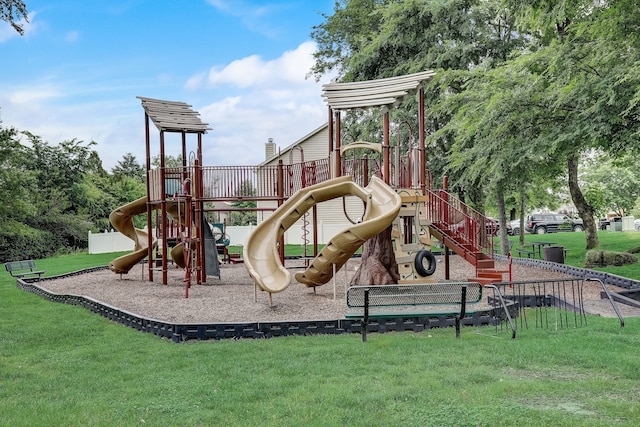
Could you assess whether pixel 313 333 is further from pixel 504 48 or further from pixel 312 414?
pixel 504 48

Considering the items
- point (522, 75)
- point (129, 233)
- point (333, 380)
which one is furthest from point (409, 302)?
point (129, 233)

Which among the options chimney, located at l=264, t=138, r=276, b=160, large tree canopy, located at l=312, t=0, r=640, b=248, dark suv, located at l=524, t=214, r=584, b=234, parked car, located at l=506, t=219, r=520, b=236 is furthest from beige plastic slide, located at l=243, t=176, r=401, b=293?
dark suv, located at l=524, t=214, r=584, b=234

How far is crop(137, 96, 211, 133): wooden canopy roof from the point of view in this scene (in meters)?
19.2

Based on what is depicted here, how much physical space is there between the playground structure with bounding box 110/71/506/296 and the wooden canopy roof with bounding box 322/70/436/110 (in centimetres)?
3

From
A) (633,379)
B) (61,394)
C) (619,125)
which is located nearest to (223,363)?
(61,394)

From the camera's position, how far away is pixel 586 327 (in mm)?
10188

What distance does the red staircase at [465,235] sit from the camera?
15.9 metres

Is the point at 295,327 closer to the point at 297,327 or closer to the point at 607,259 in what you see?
the point at 297,327

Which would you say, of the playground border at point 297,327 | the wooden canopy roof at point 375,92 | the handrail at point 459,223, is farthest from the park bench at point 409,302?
the wooden canopy roof at point 375,92

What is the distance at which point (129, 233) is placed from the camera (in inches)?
885

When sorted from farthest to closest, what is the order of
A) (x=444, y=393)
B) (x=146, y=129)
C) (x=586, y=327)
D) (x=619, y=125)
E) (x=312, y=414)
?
(x=146, y=129)
(x=619, y=125)
(x=586, y=327)
(x=444, y=393)
(x=312, y=414)

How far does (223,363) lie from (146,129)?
44.8 ft

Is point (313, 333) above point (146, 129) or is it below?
below

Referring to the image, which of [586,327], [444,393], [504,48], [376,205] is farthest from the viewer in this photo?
[504,48]
